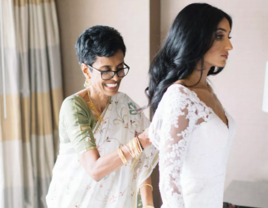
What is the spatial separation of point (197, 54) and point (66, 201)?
0.90m

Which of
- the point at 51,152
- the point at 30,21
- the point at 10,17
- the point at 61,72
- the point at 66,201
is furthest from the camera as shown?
the point at 61,72

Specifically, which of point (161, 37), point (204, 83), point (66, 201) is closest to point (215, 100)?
point (204, 83)

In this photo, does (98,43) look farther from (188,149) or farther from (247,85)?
(247,85)

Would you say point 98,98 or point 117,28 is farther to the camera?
point 117,28

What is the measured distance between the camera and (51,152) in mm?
2293

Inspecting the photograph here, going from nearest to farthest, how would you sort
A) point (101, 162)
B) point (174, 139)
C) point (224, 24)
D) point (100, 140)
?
point (174, 139), point (224, 24), point (101, 162), point (100, 140)

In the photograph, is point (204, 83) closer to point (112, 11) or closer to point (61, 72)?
point (112, 11)

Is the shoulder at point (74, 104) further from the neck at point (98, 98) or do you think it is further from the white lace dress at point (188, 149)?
the white lace dress at point (188, 149)

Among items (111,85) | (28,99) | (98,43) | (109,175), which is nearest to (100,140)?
(109,175)

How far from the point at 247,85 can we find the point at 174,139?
1.32 metres

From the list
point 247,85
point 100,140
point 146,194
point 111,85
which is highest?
point 111,85

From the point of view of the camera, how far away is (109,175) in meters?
1.48

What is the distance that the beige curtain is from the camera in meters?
2.04

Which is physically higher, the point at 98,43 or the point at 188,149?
the point at 98,43
